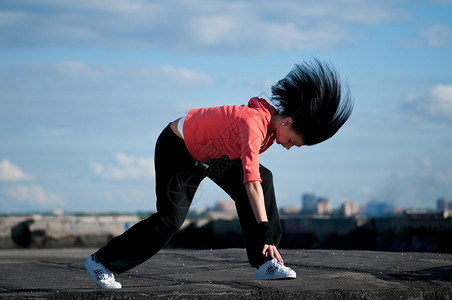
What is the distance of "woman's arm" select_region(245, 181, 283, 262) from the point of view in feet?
14.6

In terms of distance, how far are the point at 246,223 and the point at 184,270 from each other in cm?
170

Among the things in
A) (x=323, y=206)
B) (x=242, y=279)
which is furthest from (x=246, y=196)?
(x=323, y=206)

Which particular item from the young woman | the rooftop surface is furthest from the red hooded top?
the rooftop surface

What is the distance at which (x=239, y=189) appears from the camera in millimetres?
4820

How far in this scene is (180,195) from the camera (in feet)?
15.8

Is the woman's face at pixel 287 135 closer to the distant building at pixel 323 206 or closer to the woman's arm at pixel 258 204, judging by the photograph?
the woman's arm at pixel 258 204

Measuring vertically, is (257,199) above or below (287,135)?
below

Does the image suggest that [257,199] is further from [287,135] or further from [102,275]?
[102,275]

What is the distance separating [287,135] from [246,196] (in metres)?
0.51

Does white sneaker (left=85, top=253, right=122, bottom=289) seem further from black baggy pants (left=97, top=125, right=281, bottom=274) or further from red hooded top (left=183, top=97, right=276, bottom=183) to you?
red hooded top (left=183, top=97, right=276, bottom=183)

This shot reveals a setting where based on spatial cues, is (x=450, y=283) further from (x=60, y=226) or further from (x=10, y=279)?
(x=60, y=226)

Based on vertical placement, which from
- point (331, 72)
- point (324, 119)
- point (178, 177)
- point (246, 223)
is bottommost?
point (246, 223)

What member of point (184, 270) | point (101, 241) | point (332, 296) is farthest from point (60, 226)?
point (332, 296)

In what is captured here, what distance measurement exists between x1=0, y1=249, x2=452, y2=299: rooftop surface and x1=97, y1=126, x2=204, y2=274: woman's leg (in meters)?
0.24
